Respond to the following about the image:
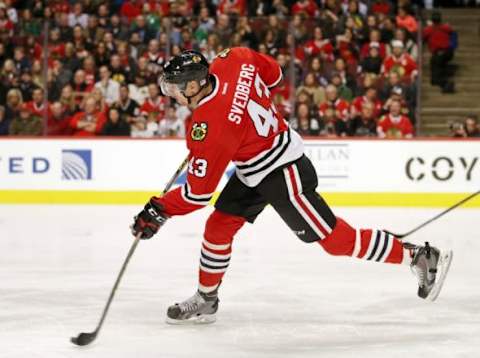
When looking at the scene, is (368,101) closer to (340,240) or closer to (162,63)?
(162,63)

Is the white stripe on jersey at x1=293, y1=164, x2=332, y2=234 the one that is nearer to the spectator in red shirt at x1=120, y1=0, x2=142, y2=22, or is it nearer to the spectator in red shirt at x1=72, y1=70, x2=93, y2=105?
the spectator in red shirt at x1=72, y1=70, x2=93, y2=105

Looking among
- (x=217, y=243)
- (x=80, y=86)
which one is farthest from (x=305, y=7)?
(x=217, y=243)

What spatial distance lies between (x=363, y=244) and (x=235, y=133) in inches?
31.5

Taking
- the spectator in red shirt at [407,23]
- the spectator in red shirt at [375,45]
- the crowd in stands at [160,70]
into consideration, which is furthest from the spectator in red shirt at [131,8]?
the spectator in red shirt at [407,23]

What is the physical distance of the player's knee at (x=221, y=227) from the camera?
425 cm

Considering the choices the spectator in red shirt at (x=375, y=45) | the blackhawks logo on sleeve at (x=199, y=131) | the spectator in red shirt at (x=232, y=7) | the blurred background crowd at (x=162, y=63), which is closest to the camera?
the blackhawks logo on sleeve at (x=199, y=131)

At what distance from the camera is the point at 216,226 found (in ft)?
13.9

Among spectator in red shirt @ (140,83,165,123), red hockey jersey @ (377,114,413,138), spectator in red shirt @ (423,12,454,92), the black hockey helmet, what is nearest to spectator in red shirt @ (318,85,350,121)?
red hockey jersey @ (377,114,413,138)

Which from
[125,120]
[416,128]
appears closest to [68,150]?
[125,120]

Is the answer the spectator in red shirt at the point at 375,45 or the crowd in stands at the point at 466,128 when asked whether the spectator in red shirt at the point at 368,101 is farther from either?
the crowd in stands at the point at 466,128

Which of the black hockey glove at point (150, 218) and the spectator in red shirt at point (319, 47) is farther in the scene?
the spectator in red shirt at point (319, 47)

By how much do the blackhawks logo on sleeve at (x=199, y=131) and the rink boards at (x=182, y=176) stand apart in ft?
16.8

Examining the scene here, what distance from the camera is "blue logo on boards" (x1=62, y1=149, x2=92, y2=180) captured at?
895 cm

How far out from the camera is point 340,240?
4.18 meters
